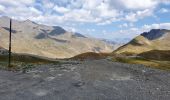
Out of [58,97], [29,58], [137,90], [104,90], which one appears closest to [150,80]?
[137,90]

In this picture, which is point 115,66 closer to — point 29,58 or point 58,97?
point 58,97

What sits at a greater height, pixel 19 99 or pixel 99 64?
pixel 99 64

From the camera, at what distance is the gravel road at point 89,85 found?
132 ft

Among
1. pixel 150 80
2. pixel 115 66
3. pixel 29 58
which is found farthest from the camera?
pixel 29 58

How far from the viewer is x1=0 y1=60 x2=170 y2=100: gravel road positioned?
132 ft

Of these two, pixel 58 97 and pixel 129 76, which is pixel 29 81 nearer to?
pixel 58 97

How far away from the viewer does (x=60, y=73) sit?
5241cm

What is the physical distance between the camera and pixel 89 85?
44.5 meters

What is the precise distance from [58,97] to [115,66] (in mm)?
20958

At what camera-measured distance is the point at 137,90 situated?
43438 millimetres

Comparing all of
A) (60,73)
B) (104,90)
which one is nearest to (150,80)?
(104,90)

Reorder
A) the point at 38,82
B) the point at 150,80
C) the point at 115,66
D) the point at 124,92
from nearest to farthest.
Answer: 1. the point at 124,92
2. the point at 38,82
3. the point at 150,80
4. the point at 115,66

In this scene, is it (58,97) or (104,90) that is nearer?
(58,97)

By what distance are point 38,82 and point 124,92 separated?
1327cm
